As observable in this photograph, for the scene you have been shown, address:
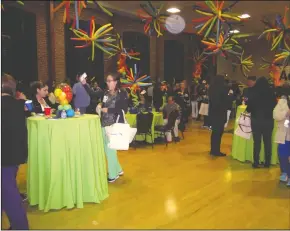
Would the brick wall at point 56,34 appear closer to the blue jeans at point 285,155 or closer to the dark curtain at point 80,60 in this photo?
the dark curtain at point 80,60

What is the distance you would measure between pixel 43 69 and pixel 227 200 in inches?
256

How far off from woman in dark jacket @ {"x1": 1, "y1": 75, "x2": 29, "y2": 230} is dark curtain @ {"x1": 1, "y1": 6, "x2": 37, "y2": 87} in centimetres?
528

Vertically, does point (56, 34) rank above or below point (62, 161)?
above

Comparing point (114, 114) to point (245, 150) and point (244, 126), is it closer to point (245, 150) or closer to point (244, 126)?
point (244, 126)

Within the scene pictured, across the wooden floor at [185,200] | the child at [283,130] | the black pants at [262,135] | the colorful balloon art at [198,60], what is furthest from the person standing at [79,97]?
the colorful balloon art at [198,60]

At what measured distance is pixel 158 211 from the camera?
3.49m

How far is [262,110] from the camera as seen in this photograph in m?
4.84

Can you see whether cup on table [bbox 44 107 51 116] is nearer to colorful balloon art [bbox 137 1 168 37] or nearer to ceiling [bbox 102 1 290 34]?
colorful balloon art [bbox 137 1 168 37]

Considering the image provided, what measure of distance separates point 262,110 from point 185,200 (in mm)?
1874

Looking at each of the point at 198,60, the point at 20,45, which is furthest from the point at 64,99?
Answer: the point at 198,60

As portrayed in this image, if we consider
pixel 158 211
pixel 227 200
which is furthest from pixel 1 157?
pixel 227 200

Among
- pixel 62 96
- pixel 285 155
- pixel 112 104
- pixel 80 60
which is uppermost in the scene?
pixel 80 60

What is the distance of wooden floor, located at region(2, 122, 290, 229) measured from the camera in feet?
10.5

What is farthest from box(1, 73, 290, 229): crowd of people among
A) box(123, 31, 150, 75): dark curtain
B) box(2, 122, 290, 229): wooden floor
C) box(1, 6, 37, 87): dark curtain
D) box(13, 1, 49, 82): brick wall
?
box(123, 31, 150, 75): dark curtain
